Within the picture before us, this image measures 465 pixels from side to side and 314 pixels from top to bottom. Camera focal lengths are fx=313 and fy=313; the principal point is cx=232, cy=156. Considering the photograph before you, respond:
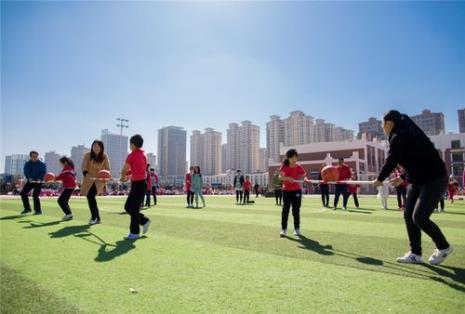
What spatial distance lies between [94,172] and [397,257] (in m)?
8.03

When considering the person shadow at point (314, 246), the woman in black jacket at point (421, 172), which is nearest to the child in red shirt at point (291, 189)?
the person shadow at point (314, 246)

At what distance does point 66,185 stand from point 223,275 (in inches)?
336

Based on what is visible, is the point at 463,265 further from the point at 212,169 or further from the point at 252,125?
the point at 212,169

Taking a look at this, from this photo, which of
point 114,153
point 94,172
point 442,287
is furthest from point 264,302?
point 114,153

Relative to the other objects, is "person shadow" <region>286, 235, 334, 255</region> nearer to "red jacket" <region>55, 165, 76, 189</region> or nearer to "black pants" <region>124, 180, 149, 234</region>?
"black pants" <region>124, 180, 149, 234</region>

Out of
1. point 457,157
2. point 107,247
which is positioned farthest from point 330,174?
point 457,157

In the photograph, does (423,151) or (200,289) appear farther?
(423,151)

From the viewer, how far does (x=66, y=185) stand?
34.7 ft

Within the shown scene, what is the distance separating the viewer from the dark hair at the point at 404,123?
474 centimetres

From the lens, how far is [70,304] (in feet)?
9.98

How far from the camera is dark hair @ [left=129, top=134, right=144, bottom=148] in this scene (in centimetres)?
737

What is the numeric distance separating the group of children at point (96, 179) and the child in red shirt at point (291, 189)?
330cm

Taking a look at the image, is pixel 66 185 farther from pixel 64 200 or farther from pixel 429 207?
pixel 429 207

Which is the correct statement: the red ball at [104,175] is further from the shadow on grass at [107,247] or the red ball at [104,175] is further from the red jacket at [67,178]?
the red jacket at [67,178]
